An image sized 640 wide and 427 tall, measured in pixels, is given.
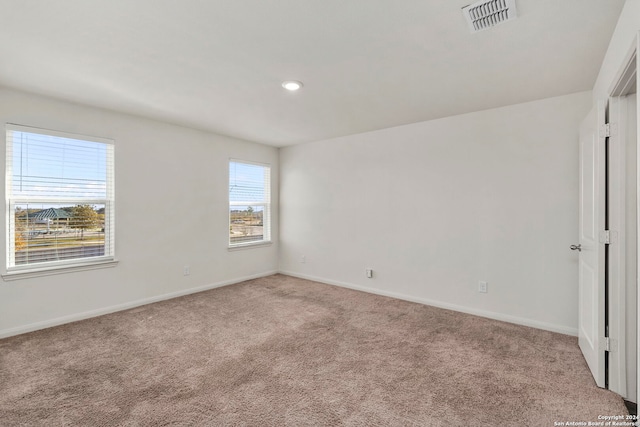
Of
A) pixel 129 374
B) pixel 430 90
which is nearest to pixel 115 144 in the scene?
pixel 129 374

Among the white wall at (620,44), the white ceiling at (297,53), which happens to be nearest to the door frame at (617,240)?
the white wall at (620,44)

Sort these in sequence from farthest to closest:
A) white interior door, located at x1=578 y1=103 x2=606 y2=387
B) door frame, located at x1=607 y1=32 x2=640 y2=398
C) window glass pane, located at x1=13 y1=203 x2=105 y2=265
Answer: window glass pane, located at x1=13 y1=203 x2=105 y2=265
white interior door, located at x1=578 y1=103 x2=606 y2=387
door frame, located at x1=607 y1=32 x2=640 y2=398

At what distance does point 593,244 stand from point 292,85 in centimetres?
273

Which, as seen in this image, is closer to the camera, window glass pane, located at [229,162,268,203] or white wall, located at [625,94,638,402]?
white wall, located at [625,94,638,402]

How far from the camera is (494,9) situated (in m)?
1.75

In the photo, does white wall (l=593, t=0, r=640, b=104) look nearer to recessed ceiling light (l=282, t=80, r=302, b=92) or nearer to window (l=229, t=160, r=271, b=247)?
recessed ceiling light (l=282, t=80, r=302, b=92)

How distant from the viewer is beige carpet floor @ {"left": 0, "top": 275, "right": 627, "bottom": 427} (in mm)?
1849

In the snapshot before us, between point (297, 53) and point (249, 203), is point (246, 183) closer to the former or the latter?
point (249, 203)

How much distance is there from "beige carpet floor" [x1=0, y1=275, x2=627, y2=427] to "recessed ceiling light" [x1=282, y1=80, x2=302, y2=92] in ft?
7.88

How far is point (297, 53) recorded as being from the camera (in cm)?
225

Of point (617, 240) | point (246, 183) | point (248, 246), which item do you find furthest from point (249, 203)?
point (617, 240)

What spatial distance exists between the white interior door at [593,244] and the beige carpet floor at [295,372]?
20 cm

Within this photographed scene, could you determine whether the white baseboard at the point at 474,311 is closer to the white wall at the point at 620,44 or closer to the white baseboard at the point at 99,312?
the white baseboard at the point at 99,312

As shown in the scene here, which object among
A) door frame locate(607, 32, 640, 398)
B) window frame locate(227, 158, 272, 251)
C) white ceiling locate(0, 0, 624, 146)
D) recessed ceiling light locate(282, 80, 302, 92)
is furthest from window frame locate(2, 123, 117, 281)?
door frame locate(607, 32, 640, 398)
